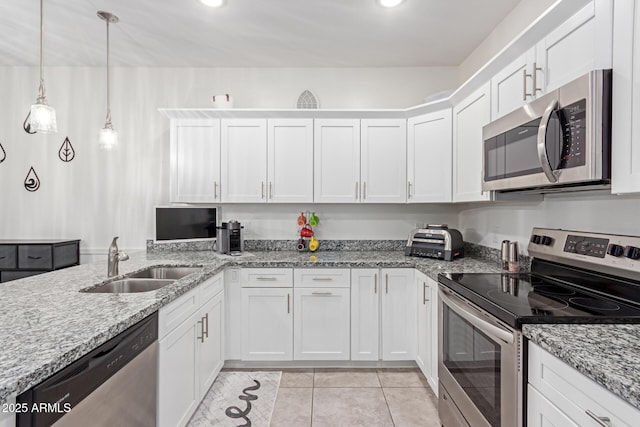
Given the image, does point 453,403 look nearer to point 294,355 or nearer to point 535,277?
point 535,277

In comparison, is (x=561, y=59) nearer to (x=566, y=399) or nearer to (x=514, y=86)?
(x=514, y=86)

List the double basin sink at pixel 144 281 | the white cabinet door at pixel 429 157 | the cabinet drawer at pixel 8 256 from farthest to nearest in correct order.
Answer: the cabinet drawer at pixel 8 256, the white cabinet door at pixel 429 157, the double basin sink at pixel 144 281

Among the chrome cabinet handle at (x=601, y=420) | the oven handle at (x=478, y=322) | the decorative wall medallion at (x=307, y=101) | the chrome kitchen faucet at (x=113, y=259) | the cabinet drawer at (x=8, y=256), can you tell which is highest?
the decorative wall medallion at (x=307, y=101)

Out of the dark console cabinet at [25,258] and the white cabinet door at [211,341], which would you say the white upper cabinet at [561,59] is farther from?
the dark console cabinet at [25,258]

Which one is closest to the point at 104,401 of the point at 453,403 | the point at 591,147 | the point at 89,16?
the point at 453,403

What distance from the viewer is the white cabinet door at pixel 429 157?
2.80 m

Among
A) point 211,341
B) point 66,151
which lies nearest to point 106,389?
point 211,341

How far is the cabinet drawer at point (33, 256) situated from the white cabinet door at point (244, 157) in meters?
1.62

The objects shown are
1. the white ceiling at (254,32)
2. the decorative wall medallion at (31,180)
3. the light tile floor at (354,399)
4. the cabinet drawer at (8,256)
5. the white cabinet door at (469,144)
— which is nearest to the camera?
the light tile floor at (354,399)

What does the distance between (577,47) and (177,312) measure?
7.24 ft

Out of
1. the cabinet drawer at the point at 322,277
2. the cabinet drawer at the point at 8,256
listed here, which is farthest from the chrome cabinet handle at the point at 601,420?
the cabinet drawer at the point at 8,256

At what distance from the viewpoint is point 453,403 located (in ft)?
5.95

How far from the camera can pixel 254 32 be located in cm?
268

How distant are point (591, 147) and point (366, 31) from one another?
6.47 feet
